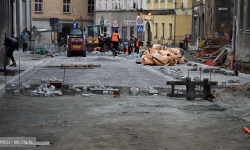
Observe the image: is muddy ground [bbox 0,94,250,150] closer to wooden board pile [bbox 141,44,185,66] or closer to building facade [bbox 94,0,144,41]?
wooden board pile [bbox 141,44,185,66]

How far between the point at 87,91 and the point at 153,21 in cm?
4339

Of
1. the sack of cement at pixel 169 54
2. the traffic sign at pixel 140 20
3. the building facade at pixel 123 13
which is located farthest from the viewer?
the building facade at pixel 123 13

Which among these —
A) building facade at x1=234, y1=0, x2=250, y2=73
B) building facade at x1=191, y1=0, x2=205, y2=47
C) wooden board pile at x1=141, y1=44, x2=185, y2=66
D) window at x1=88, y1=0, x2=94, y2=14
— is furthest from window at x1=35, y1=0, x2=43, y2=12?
building facade at x1=234, y1=0, x2=250, y2=73

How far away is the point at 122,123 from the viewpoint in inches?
320

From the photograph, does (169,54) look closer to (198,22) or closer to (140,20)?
(140,20)

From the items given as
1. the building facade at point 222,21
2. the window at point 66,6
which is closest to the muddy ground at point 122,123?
the building facade at point 222,21

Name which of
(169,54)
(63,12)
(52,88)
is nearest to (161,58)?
(169,54)

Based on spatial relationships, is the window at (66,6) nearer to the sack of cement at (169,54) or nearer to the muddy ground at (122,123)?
the sack of cement at (169,54)

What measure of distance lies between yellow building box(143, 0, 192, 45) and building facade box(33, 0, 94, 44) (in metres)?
19.0

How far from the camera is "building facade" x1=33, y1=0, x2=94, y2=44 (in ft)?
233

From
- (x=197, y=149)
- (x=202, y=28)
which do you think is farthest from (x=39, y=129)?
(x=202, y=28)

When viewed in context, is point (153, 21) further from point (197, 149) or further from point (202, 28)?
point (197, 149)

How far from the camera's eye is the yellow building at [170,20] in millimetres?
50531

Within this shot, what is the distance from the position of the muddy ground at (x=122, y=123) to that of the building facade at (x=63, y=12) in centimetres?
6085
